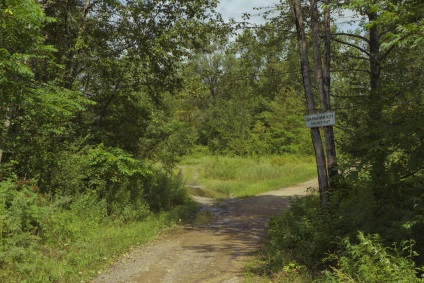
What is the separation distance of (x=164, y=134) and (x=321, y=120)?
10.3 m

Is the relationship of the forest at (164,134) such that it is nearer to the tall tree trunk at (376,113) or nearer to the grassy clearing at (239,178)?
the tall tree trunk at (376,113)

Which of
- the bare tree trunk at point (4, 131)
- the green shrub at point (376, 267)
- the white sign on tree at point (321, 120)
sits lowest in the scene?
the green shrub at point (376, 267)

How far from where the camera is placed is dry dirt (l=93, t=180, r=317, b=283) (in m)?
6.44

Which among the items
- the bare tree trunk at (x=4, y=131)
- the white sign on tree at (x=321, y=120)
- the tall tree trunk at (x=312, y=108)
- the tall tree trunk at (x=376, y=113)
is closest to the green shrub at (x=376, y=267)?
the tall tree trunk at (x=376, y=113)

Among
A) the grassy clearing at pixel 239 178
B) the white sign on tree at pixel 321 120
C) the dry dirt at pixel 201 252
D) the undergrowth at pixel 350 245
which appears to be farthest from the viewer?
the grassy clearing at pixel 239 178

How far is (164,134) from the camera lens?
657 inches

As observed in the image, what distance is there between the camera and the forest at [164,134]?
18.7 ft

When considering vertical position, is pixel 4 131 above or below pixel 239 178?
above

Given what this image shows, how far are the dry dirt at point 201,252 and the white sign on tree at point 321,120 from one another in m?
3.19

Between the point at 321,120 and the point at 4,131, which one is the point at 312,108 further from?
the point at 4,131

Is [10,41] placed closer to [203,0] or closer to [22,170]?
[22,170]

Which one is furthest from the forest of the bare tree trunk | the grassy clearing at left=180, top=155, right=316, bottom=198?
the grassy clearing at left=180, top=155, right=316, bottom=198

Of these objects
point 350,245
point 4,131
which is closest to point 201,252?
point 350,245

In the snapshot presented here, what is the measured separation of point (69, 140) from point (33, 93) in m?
3.93
